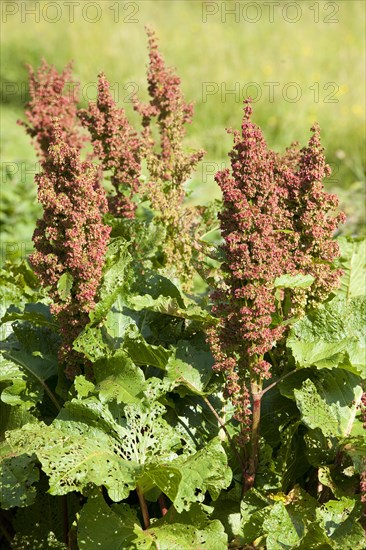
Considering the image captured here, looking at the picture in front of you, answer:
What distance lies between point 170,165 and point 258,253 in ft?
3.92

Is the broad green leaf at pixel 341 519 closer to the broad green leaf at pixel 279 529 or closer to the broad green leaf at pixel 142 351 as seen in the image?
the broad green leaf at pixel 279 529

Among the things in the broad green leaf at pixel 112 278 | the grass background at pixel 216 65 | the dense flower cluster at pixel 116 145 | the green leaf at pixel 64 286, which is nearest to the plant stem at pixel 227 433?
the broad green leaf at pixel 112 278

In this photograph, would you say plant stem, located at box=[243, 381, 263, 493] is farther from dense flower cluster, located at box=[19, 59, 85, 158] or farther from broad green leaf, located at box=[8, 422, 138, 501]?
dense flower cluster, located at box=[19, 59, 85, 158]

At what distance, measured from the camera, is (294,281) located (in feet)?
8.11

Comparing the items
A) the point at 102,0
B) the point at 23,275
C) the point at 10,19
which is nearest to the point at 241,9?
the point at 102,0

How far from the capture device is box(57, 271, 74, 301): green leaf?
2.53 metres

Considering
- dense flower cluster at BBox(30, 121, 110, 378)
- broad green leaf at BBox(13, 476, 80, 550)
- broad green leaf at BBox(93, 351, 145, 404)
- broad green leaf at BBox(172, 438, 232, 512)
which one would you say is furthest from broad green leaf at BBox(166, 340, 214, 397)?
broad green leaf at BBox(13, 476, 80, 550)

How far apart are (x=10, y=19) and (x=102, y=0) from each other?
1.68 meters

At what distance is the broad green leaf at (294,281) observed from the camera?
2455mm

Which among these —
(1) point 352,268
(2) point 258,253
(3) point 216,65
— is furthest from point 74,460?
(3) point 216,65

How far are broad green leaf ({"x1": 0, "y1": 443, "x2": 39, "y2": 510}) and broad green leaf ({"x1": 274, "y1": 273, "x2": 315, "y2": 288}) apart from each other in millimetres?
929

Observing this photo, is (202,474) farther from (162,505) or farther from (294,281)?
(294,281)

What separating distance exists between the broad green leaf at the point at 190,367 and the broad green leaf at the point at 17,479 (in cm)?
51

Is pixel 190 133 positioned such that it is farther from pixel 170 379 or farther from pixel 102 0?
pixel 170 379
